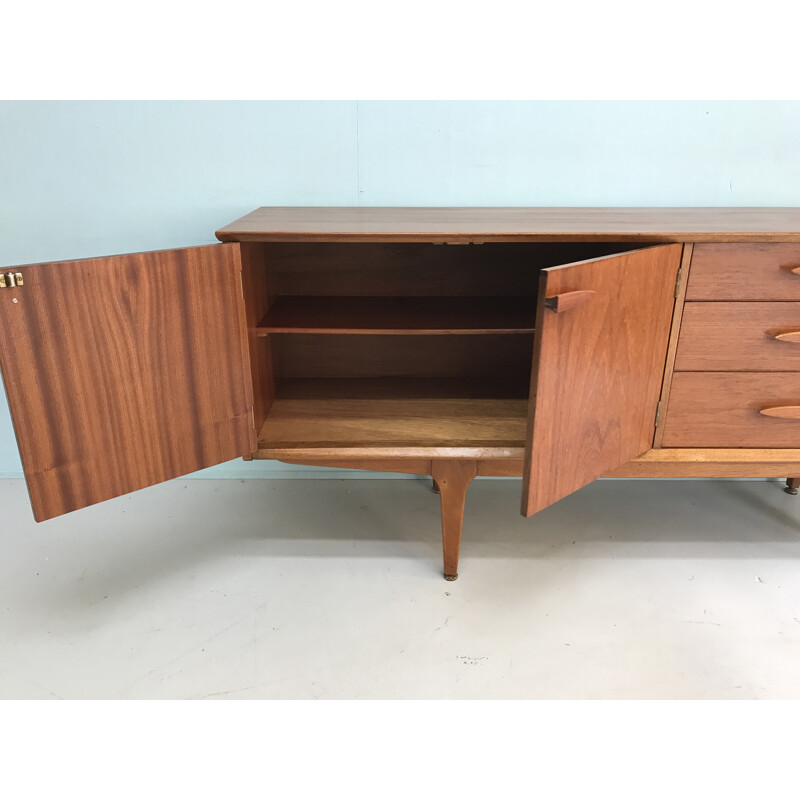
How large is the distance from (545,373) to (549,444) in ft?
0.51

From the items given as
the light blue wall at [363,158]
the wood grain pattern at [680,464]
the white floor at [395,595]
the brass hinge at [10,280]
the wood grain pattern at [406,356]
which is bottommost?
the white floor at [395,595]

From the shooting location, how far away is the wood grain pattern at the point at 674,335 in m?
1.30

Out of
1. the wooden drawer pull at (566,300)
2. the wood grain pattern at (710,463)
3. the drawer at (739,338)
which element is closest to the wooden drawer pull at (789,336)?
the drawer at (739,338)

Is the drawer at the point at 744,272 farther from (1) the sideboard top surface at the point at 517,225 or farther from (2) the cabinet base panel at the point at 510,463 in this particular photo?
(2) the cabinet base panel at the point at 510,463

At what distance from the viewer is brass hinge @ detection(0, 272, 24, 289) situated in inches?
41.2

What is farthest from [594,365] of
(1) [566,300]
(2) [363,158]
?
(2) [363,158]

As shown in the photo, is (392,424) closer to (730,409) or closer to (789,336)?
(730,409)

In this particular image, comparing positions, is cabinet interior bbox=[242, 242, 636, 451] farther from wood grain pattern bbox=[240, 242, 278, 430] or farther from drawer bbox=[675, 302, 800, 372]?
drawer bbox=[675, 302, 800, 372]

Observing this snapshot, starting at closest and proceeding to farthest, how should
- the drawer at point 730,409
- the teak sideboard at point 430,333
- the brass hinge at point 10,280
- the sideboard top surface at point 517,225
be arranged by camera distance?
the brass hinge at point 10,280 → the teak sideboard at point 430,333 → the sideboard top surface at point 517,225 → the drawer at point 730,409

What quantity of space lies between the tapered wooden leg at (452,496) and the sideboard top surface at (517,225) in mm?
500

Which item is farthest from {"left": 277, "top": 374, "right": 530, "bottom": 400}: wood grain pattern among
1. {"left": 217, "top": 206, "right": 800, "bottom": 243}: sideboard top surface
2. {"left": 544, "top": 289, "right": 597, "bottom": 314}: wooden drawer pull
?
{"left": 544, "top": 289, "right": 597, "bottom": 314}: wooden drawer pull

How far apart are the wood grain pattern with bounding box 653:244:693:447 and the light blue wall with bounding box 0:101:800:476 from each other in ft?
1.71

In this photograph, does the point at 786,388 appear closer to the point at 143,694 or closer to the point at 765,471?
the point at 765,471

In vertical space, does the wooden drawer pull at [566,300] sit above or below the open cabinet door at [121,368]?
above
